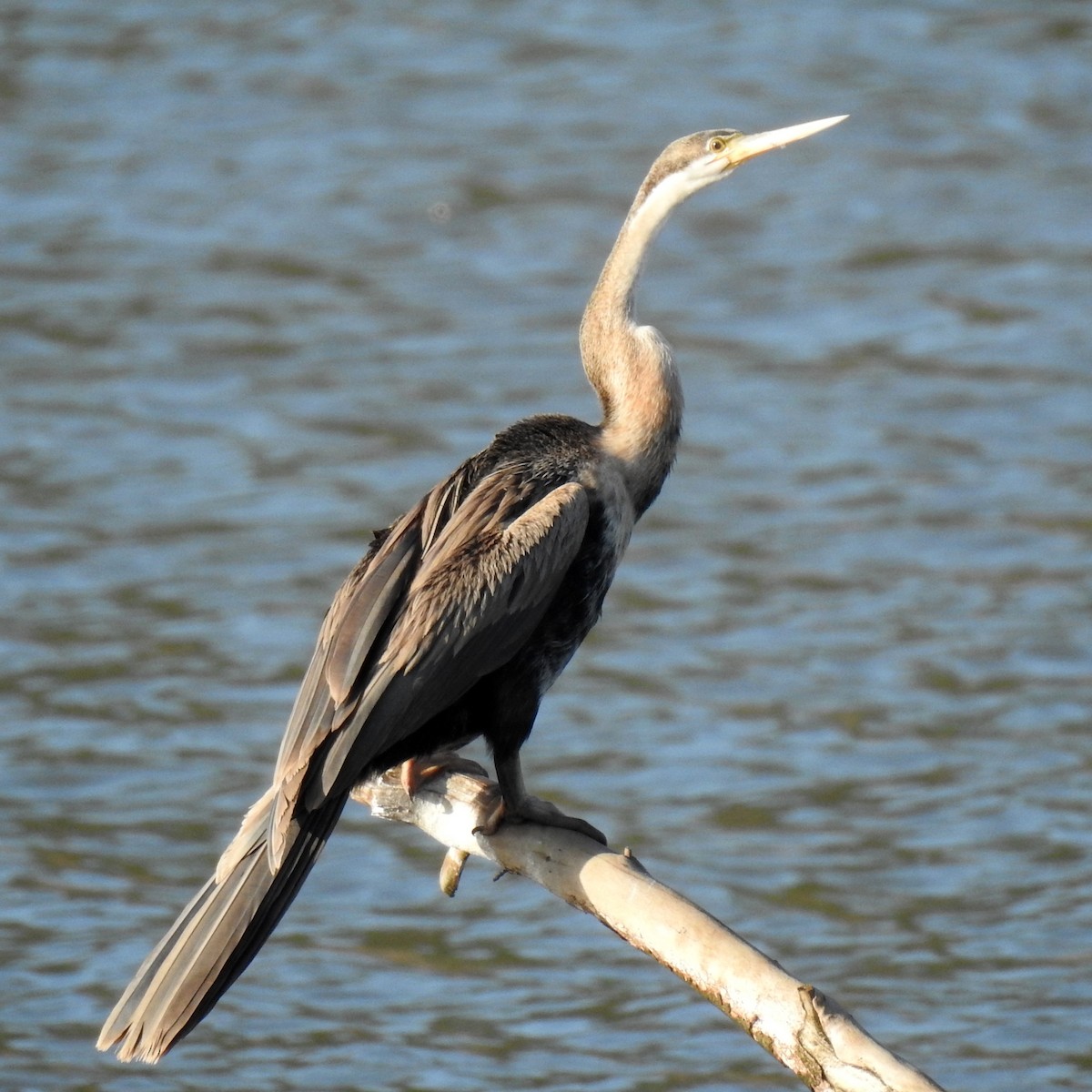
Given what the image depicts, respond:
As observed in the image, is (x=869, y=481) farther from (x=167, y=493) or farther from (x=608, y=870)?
(x=608, y=870)

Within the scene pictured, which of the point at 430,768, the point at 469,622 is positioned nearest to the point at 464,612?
the point at 469,622

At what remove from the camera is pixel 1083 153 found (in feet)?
52.5

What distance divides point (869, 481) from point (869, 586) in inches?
47.1

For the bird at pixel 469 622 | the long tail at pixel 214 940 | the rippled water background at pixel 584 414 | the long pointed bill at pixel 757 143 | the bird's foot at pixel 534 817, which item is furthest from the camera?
the rippled water background at pixel 584 414

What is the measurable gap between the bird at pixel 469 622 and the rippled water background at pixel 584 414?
2.83 metres

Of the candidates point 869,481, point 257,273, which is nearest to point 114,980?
point 869,481

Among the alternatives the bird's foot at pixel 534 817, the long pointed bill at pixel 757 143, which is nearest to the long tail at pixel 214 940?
the bird's foot at pixel 534 817

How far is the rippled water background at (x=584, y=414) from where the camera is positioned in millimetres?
8086

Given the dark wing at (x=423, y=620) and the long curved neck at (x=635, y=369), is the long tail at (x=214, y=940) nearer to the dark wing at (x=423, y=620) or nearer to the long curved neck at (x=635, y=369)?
the dark wing at (x=423, y=620)

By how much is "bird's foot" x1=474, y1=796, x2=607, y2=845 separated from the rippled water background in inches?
108

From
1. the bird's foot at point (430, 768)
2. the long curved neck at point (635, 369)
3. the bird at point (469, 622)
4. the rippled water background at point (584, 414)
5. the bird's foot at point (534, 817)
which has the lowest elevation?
the rippled water background at point (584, 414)

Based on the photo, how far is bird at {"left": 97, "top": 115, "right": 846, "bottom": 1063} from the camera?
15.0 ft

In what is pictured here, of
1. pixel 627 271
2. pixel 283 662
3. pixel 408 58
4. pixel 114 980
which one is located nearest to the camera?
pixel 627 271

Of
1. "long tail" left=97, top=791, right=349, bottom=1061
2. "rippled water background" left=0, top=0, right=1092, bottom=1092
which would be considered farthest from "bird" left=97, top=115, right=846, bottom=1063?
"rippled water background" left=0, top=0, right=1092, bottom=1092
